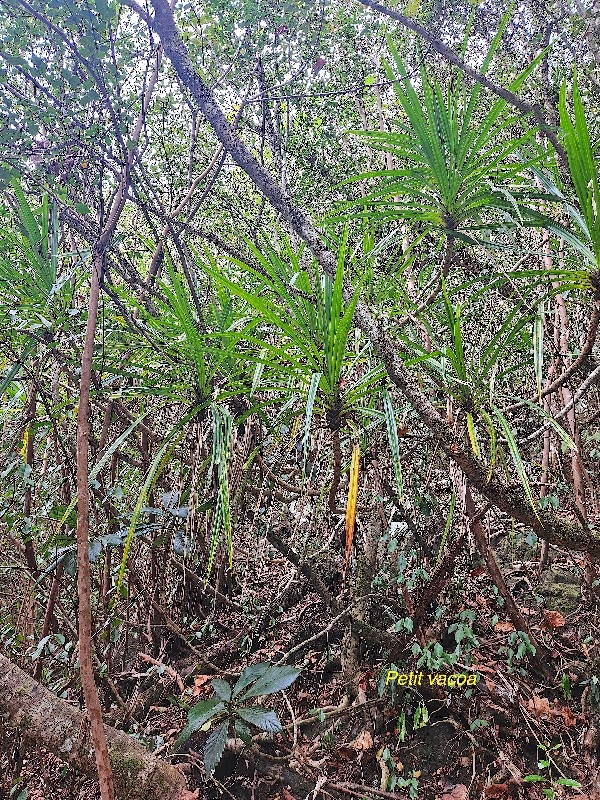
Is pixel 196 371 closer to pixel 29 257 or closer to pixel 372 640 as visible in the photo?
pixel 29 257

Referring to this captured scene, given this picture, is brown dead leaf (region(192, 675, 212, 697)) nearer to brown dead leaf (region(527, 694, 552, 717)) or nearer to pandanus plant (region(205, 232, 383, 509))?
brown dead leaf (region(527, 694, 552, 717))

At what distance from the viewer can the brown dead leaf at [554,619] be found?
2.53 m

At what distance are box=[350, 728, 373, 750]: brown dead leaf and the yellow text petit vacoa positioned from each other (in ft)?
0.78

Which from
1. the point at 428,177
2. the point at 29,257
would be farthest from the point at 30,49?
the point at 428,177

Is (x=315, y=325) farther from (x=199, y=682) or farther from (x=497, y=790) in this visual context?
(x=199, y=682)

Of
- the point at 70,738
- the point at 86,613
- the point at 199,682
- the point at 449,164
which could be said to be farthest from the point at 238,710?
the point at 449,164

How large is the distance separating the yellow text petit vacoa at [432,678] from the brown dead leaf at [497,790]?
0.36 m

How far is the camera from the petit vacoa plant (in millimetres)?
1601

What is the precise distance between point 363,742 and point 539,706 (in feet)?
2.47

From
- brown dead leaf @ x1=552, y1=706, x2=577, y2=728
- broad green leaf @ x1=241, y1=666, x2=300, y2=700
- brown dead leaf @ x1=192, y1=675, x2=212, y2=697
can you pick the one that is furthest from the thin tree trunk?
brown dead leaf @ x1=552, y1=706, x2=577, y2=728

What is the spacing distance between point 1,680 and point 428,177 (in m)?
1.74

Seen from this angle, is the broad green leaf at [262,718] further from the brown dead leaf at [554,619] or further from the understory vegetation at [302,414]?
the brown dead leaf at [554,619]

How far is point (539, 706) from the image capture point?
7.27 feet

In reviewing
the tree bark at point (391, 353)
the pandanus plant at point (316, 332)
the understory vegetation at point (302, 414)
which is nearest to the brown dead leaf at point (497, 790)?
the understory vegetation at point (302, 414)
